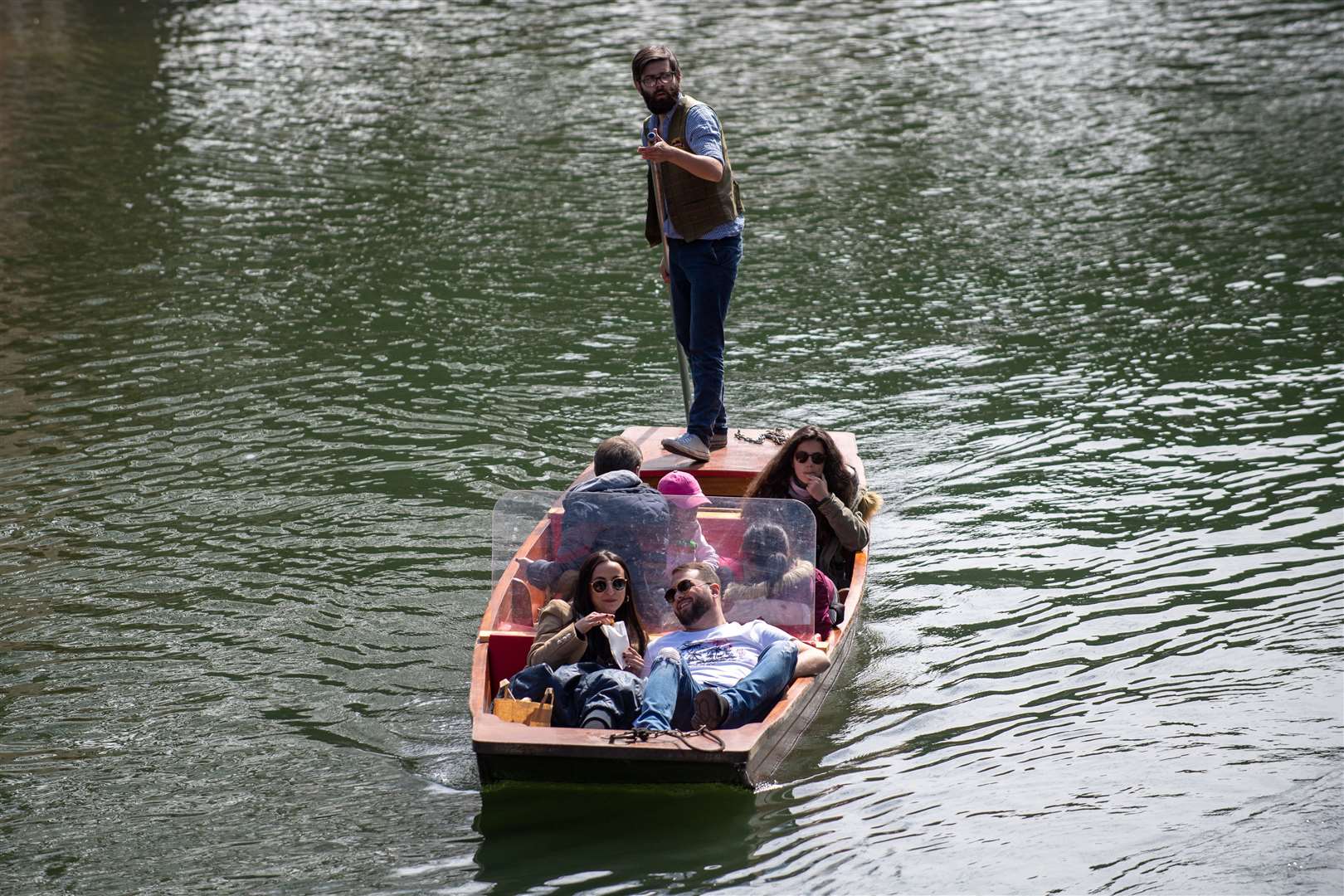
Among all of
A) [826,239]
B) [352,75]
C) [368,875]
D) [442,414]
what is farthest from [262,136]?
[368,875]

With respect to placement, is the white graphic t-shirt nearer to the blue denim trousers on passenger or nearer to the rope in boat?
the blue denim trousers on passenger

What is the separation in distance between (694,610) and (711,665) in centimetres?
29

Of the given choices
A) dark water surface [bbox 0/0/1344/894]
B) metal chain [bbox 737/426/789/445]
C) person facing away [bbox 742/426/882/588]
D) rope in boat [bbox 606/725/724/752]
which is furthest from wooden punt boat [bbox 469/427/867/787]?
metal chain [bbox 737/426/789/445]

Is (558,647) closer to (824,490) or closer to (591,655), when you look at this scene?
(591,655)

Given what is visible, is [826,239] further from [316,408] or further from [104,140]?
[104,140]

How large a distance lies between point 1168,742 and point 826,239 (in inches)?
309

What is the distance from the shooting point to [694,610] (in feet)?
20.5

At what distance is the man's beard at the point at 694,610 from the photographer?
6.25m

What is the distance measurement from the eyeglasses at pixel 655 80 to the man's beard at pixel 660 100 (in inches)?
1.0

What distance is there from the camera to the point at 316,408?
10023 millimetres

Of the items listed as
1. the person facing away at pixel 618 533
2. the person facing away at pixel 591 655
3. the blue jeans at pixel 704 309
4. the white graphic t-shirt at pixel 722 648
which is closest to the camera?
the person facing away at pixel 591 655

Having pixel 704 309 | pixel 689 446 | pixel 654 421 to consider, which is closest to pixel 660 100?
pixel 704 309

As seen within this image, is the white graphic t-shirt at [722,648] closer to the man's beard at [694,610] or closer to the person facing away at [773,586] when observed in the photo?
the man's beard at [694,610]

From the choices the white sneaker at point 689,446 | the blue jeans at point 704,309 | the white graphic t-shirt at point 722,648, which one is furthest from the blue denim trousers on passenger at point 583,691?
the blue jeans at point 704,309
